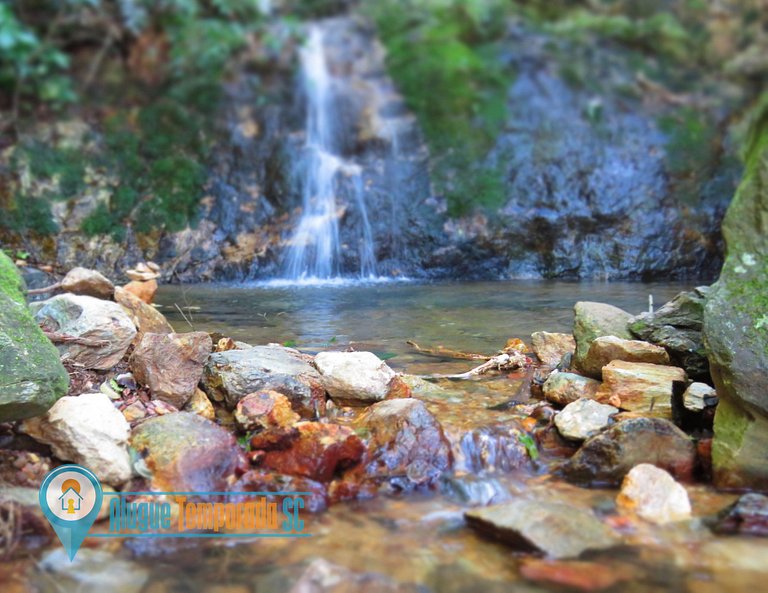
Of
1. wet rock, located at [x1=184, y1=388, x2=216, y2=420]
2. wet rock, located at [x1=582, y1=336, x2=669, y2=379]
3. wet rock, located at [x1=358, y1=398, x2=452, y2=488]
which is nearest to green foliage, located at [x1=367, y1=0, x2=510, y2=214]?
wet rock, located at [x1=582, y1=336, x2=669, y2=379]

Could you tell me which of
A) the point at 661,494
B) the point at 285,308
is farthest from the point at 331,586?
the point at 285,308

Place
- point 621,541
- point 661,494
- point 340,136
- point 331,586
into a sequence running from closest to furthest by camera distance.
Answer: point 331,586, point 621,541, point 661,494, point 340,136

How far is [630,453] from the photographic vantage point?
2.49 m

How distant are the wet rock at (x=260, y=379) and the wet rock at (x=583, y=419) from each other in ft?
4.00

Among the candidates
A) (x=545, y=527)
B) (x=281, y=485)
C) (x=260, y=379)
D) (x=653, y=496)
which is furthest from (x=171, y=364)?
(x=653, y=496)

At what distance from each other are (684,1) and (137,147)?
14.2 meters

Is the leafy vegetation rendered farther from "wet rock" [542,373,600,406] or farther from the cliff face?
"wet rock" [542,373,600,406]

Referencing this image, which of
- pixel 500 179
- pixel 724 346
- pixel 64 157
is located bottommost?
pixel 724 346

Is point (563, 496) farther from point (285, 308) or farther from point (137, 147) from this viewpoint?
point (137, 147)

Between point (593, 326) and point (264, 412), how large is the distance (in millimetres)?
2013

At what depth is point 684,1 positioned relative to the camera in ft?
52.5

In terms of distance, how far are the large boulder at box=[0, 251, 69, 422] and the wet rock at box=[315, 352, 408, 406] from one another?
4.32ft

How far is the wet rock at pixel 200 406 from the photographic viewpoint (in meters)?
3.03

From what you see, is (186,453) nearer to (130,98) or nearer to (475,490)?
(475,490)
